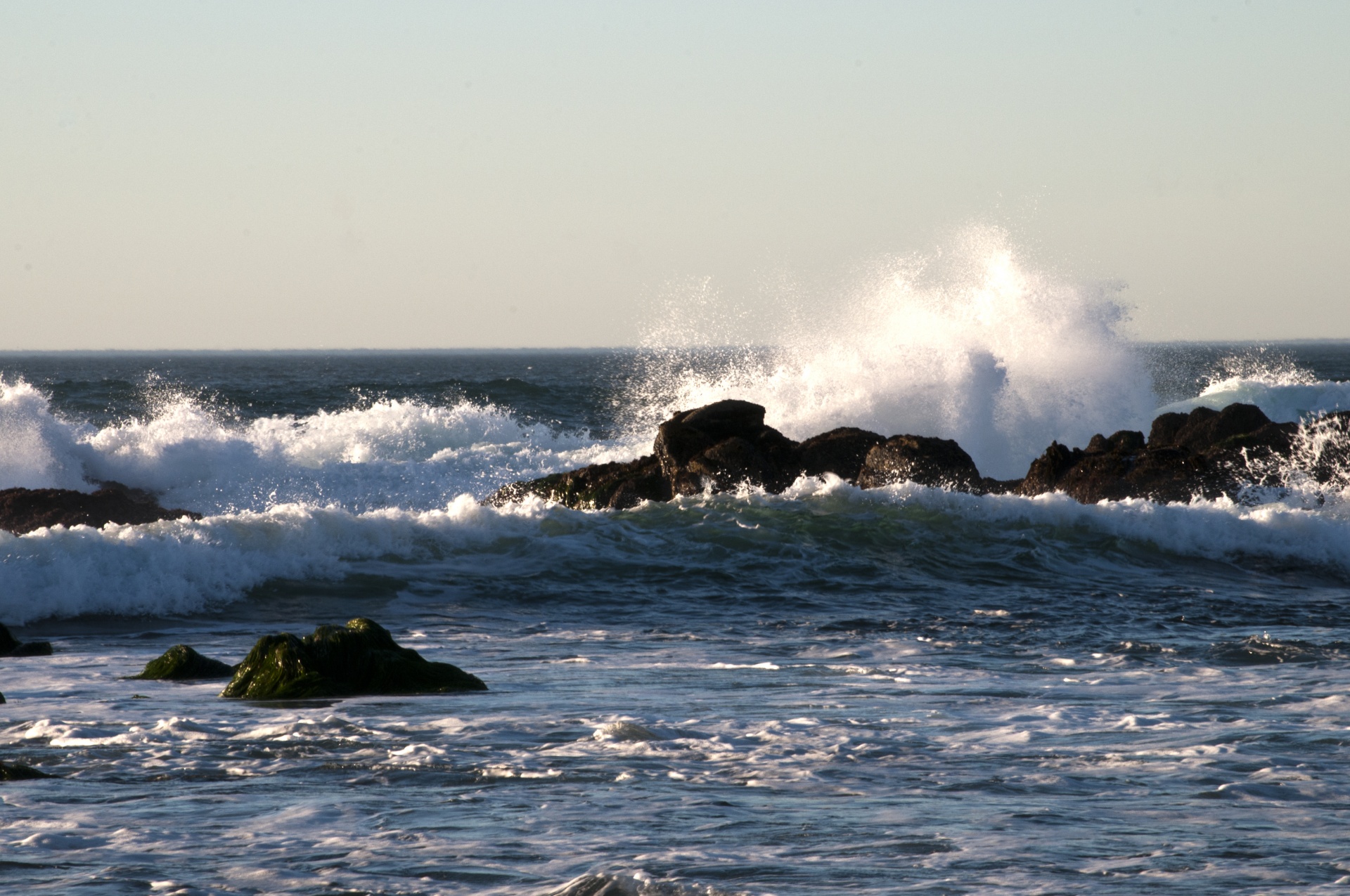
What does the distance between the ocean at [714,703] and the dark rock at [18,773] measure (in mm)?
195

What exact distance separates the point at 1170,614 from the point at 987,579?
222 cm

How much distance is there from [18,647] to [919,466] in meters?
9.65

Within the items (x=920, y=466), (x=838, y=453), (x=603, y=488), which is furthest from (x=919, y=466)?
(x=603, y=488)

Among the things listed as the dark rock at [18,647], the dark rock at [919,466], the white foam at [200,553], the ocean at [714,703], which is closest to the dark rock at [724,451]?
the ocean at [714,703]

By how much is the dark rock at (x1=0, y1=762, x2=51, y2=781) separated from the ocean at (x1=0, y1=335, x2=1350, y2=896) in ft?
0.64

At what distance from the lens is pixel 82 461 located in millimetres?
21766

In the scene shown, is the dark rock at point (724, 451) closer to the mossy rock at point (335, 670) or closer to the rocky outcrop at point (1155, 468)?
the rocky outcrop at point (1155, 468)

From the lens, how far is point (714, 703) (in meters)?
7.24

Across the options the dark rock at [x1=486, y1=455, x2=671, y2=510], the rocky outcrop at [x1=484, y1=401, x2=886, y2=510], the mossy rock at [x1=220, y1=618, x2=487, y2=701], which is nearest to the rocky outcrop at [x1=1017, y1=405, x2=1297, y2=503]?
the rocky outcrop at [x1=484, y1=401, x2=886, y2=510]

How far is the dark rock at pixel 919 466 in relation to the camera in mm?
15875

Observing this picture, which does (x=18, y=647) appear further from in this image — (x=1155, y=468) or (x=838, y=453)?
(x=1155, y=468)

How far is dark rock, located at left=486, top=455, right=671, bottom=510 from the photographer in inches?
643

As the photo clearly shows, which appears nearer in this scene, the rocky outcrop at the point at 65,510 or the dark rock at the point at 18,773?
the dark rock at the point at 18,773

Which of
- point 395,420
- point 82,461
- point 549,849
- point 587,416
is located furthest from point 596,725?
point 587,416
